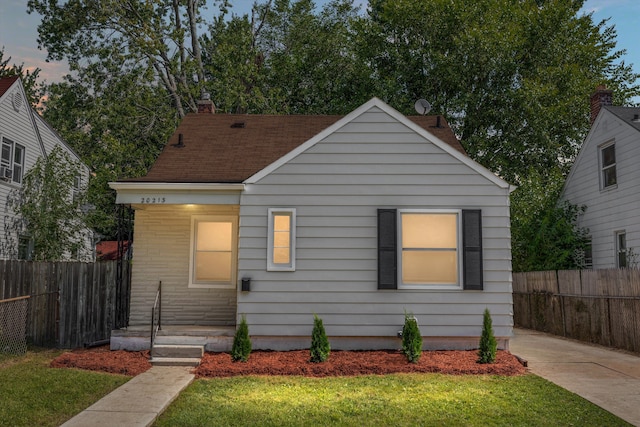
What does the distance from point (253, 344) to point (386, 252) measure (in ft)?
9.21

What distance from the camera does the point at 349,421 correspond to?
20.1 ft

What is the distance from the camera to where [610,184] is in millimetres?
16156

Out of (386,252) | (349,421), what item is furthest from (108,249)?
(349,421)

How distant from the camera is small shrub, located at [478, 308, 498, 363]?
9172mm

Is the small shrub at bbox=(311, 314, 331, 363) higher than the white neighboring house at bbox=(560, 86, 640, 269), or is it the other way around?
the white neighboring house at bbox=(560, 86, 640, 269)

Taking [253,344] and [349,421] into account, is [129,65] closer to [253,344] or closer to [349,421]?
[253,344]

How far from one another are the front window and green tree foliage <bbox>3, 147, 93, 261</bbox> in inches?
491

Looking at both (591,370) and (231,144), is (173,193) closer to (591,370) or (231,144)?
(231,144)

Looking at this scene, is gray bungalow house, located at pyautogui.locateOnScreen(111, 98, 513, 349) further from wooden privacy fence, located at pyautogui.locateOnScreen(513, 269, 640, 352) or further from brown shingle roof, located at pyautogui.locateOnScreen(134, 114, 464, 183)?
wooden privacy fence, located at pyautogui.locateOnScreen(513, 269, 640, 352)

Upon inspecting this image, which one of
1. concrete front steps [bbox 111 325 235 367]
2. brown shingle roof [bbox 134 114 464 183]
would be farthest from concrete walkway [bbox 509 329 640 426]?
concrete front steps [bbox 111 325 235 367]

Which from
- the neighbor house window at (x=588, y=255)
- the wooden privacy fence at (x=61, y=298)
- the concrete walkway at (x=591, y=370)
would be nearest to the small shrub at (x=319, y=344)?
the concrete walkway at (x=591, y=370)

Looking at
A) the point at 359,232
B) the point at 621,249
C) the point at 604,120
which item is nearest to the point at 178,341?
the point at 359,232

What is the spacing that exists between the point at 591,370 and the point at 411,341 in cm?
285

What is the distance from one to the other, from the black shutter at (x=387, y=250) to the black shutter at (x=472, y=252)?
1.17 metres
